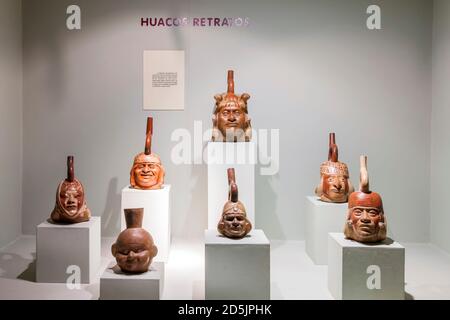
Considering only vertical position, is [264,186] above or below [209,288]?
above

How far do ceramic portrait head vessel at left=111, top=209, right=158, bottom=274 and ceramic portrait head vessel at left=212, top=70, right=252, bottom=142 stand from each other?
1.55 m

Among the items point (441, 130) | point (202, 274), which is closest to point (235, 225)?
point (202, 274)

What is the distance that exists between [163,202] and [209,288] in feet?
4.21

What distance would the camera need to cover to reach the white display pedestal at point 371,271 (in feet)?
10.4

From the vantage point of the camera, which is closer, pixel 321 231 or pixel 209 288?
pixel 209 288

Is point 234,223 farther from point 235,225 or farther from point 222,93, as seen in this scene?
point 222,93

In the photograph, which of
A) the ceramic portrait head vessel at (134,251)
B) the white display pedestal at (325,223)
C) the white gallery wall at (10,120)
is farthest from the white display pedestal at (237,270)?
the white gallery wall at (10,120)

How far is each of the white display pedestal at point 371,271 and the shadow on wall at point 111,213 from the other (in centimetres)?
270

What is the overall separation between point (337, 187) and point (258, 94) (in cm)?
139

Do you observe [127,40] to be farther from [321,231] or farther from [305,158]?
[321,231]

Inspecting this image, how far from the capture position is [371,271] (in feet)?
10.5

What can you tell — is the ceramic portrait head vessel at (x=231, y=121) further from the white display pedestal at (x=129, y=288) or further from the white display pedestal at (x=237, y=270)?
the white display pedestal at (x=129, y=288)

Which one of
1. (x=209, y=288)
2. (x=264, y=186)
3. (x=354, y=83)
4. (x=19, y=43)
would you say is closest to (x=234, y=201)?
(x=209, y=288)

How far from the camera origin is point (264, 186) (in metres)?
5.13
